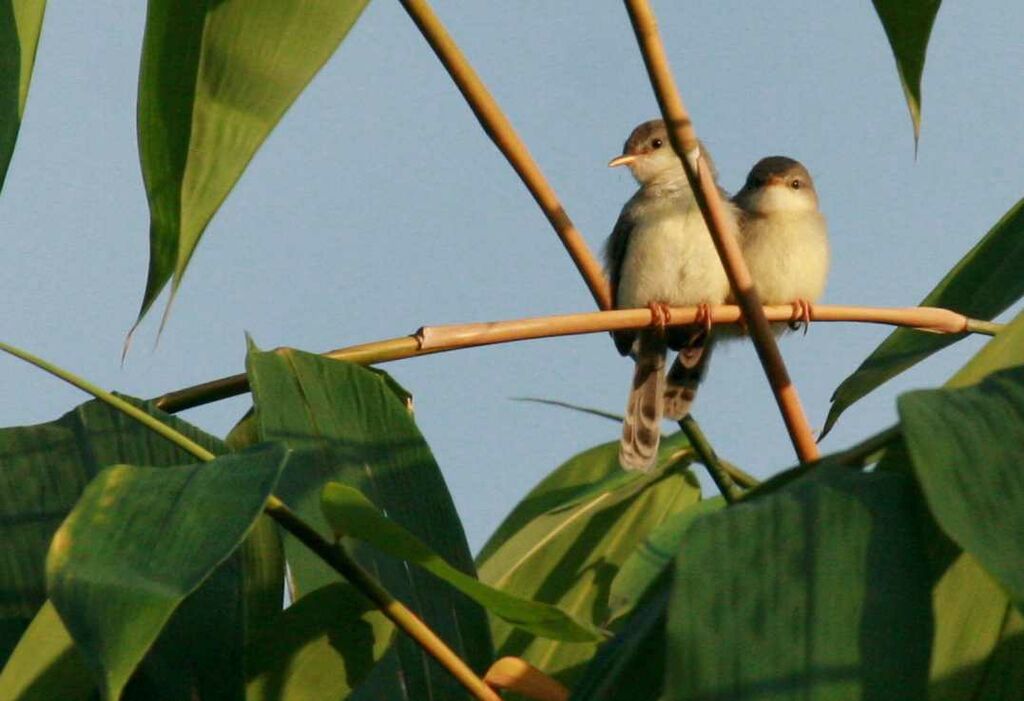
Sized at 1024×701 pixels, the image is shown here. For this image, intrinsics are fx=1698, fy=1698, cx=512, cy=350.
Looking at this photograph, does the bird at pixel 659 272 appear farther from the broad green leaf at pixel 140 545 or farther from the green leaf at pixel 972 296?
the broad green leaf at pixel 140 545

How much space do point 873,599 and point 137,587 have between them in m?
0.50

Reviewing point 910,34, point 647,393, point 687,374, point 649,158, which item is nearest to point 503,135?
point 910,34

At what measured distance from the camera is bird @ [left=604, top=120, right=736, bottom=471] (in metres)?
4.76

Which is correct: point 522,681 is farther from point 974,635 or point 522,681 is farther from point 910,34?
point 910,34

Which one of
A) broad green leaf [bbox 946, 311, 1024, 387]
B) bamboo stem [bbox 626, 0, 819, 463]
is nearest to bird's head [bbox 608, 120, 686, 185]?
bamboo stem [bbox 626, 0, 819, 463]

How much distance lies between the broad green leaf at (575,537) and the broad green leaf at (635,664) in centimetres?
103

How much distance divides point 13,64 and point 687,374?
11.1 ft

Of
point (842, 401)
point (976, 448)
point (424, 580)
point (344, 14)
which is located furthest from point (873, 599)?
point (842, 401)

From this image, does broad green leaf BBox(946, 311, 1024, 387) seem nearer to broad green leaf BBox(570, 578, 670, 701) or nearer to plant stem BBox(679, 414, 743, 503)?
broad green leaf BBox(570, 578, 670, 701)

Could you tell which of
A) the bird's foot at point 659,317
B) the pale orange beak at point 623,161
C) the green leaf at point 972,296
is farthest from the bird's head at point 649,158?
the green leaf at point 972,296

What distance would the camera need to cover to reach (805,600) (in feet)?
3.76

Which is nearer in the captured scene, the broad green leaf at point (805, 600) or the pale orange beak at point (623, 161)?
the broad green leaf at point (805, 600)

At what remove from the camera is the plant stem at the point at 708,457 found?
238 centimetres

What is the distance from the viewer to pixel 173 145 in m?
1.81
